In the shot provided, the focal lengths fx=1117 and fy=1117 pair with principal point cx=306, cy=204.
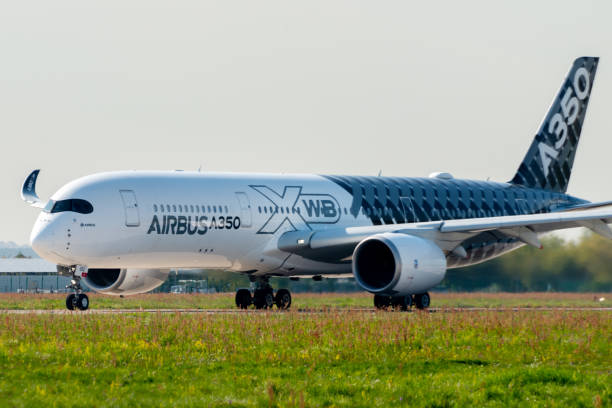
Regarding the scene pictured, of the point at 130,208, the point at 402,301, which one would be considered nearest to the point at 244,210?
the point at 130,208

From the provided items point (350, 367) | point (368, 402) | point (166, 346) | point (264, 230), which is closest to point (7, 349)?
point (166, 346)

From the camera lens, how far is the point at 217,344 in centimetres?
1950

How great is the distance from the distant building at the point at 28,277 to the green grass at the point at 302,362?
56.5m

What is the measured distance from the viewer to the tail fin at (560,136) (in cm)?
4225

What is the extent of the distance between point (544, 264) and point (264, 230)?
16.5 m

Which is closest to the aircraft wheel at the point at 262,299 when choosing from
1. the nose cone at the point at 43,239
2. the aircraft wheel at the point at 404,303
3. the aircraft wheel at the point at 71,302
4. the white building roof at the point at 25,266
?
the aircraft wheel at the point at 404,303

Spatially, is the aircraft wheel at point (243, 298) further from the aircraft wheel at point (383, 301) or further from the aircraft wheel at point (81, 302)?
the aircraft wheel at point (81, 302)

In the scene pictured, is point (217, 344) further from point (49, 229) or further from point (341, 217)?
point (341, 217)

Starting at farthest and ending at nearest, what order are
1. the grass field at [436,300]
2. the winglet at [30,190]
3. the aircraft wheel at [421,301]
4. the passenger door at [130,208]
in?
the grass field at [436,300]
the aircraft wheel at [421,301]
the winglet at [30,190]
the passenger door at [130,208]

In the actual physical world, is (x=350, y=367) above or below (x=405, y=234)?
below

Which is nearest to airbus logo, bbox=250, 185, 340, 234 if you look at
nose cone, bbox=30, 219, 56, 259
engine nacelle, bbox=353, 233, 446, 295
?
engine nacelle, bbox=353, 233, 446, 295

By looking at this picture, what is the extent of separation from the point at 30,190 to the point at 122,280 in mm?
3790

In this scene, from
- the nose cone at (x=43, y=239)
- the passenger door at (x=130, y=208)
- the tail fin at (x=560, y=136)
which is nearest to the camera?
the nose cone at (x=43, y=239)

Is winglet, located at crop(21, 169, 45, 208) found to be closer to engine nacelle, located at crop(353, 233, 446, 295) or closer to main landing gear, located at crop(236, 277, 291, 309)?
main landing gear, located at crop(236, 277, 291, 309)
